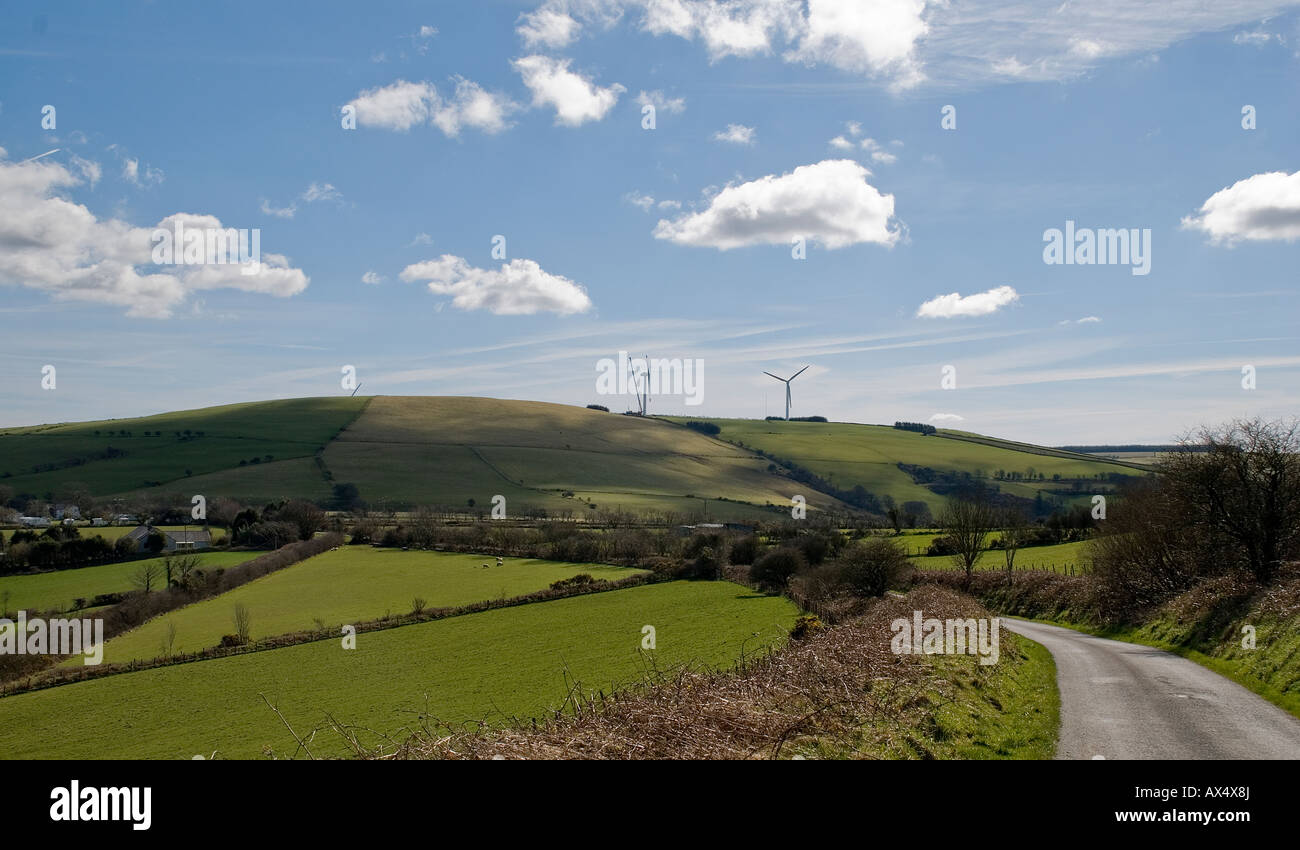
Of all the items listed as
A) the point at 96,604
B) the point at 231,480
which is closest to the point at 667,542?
the point at 96,604

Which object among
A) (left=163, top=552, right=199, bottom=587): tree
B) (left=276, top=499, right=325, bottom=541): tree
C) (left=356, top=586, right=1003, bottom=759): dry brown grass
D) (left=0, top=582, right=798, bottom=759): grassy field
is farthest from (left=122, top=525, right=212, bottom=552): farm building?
(left=356, top=586, right=1003, bottom=759): dry brown grass

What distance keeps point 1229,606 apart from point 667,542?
75852 mm

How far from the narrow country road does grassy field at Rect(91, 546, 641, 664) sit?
195 ft


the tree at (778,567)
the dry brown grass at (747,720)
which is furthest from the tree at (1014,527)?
the dry brown grass at (747,720)

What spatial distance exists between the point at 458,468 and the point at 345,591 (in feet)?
286

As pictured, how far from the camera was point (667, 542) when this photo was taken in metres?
100

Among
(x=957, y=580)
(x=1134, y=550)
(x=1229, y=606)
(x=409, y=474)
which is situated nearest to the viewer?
(x=1229, y=606)

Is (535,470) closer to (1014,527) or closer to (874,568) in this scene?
(1014,527)

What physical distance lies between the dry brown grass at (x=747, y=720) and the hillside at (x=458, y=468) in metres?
122

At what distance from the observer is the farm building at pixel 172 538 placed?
96.9 metres

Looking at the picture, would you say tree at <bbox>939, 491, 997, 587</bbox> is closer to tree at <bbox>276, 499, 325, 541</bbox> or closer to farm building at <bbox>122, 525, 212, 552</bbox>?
tree at <bbox>276, 499, 325, 541</bbox>

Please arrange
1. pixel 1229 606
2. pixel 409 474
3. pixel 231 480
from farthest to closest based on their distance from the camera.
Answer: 1. pixel 409 474
2. pixel 231 480
3. pixel 1229 606

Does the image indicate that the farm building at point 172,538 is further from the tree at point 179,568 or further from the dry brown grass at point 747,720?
the dry brown grass at point 747,720
